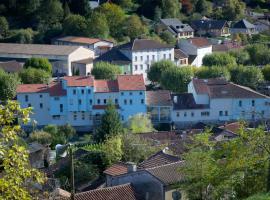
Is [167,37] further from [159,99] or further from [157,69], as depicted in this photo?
[159,99]

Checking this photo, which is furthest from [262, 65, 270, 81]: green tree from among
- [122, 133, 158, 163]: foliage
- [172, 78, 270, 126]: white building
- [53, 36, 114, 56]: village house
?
[122, 133, 158, 163]: foliage

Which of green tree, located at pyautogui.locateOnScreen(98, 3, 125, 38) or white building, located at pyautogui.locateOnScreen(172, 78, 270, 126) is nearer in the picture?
white building, located at pyautogui.locateOnScreen(172, 78, 270, 126)

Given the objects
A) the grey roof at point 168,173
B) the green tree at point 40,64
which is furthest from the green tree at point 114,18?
the grey roof at point 168,173

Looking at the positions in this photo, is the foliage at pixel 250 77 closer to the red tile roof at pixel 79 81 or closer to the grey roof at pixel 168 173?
the red tile roof at pixel 79 81

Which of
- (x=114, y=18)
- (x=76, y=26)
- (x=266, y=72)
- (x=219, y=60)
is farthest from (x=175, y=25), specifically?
(x=266, y=72)

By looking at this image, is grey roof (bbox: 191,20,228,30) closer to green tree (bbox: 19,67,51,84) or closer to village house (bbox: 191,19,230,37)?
village house (bbox: 191,19,230,37)

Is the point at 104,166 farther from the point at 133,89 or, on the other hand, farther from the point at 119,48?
the point at 119,48
